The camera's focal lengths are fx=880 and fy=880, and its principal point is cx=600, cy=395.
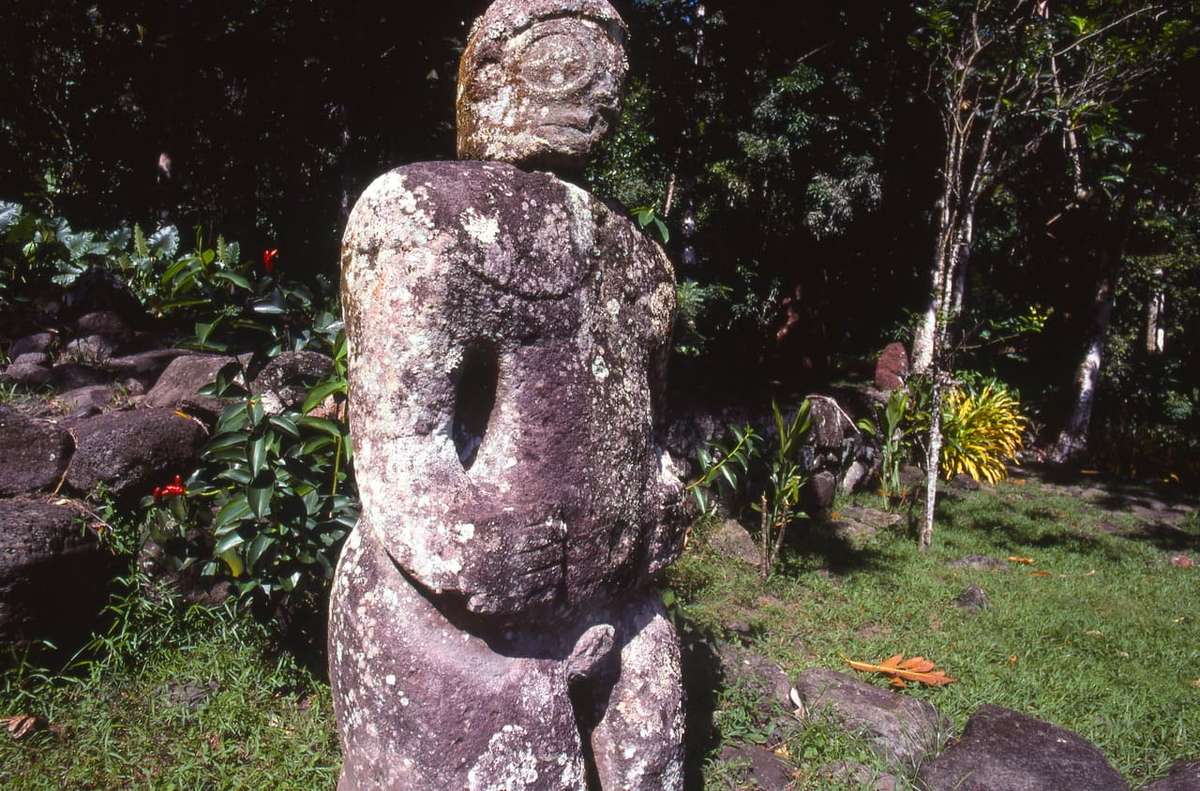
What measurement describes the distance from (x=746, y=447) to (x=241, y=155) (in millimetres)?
6180

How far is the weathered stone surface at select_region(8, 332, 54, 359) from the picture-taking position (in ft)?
16.5

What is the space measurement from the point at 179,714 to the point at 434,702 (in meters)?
1.77

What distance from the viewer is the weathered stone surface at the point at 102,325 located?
523 centimetres

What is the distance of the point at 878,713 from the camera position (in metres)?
3.32

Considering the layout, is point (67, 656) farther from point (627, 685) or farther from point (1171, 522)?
point (1171, 522)

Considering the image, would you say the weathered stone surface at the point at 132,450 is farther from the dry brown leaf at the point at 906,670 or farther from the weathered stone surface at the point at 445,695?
the dry brown leaf at the point at 906,670

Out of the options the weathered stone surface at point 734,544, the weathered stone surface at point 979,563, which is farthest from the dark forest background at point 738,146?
the weathered stone surface at point 979,563

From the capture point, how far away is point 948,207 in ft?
20.5

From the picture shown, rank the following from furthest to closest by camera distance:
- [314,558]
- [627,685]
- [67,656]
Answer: [67,656] < [314,558] < [627,685]

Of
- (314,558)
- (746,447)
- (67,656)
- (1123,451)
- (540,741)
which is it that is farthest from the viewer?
(1123,451)

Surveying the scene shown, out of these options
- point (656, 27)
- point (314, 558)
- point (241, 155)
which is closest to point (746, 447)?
point (314, 558)

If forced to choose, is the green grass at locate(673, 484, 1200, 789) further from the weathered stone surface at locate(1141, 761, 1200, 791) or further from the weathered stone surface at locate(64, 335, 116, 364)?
the weathered stone surface at locate(64, 335, 116, 364)

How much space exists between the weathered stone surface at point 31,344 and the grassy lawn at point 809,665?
2.39 meters

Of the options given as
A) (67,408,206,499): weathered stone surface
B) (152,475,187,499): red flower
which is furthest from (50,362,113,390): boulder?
(152,475,187,499): red flower
